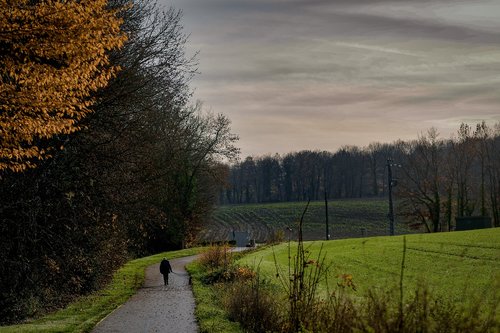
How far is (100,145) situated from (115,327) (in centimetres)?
900

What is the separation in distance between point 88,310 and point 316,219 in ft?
297

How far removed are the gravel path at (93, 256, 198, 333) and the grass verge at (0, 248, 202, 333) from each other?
0.39 meters

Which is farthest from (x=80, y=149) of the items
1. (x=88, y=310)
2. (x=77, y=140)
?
(x=88, y=310)

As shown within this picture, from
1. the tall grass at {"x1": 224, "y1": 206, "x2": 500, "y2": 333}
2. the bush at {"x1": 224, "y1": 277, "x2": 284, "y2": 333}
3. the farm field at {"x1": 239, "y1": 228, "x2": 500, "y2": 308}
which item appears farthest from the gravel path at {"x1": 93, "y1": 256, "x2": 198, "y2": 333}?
the farm field at {"x1": 239, "y1": 228, "x2": 500, "y2": 308}

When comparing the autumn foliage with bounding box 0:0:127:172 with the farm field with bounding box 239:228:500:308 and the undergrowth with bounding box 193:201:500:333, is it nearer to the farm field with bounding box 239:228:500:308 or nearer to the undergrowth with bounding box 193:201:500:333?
the undergrowth with bounding box 193:201:500:333

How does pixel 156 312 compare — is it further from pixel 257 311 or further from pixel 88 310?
pixel 257 311

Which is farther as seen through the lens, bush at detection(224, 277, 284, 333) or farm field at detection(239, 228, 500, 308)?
farm field at detection(239, 228, 500, 308)

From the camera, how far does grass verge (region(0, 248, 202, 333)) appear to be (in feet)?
56.8

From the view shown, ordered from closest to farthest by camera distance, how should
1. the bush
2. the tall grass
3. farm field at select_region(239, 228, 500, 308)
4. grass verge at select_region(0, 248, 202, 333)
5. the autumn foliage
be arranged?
1. the tall grass
2. the autumn foliage
3. the bush
4. grass verge at select_region(0, 248, 202, 333)
5. farm field at select_region(239, 228, 500, 308)

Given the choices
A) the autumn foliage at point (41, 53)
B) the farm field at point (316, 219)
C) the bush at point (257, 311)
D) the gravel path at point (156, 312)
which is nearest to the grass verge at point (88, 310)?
the gravel path at point (156, 312)

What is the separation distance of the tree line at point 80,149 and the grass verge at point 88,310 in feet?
2.56

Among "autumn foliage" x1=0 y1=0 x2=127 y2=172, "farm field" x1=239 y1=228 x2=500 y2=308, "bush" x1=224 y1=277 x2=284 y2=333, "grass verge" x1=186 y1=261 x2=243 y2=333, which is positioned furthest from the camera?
"farm field" x1=239 y1=228 x2=500 y2=308

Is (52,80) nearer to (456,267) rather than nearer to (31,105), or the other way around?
(31,105)

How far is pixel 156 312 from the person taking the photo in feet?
68.0
